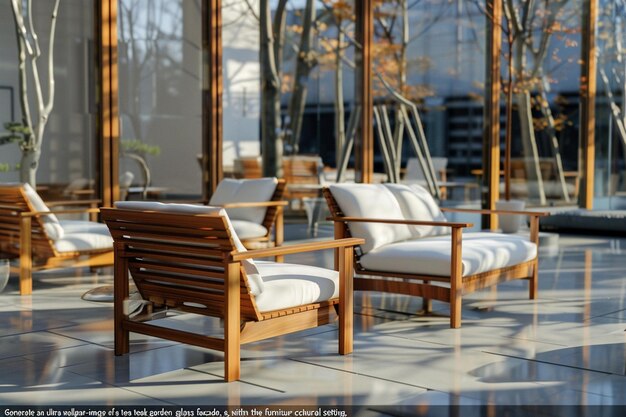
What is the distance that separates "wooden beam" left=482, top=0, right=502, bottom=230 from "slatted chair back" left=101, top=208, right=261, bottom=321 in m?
8.08

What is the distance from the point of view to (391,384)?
3730 mm

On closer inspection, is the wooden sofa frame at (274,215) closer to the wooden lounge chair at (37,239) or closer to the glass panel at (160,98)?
the wooden lounge chair at (37,239)

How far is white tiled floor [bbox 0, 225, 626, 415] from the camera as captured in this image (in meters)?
3.54

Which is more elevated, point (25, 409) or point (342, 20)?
point (342, 20)

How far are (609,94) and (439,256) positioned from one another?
8209 millimetres

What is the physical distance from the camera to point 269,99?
966 cm

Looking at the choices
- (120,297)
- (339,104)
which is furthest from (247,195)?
(120,297)

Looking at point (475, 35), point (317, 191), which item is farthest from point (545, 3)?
point (317, 191)

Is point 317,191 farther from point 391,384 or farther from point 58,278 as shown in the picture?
point 391,384

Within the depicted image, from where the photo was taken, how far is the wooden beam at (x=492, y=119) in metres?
11.6

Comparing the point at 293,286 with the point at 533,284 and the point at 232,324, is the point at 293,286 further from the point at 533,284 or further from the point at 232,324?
the point at 533,284

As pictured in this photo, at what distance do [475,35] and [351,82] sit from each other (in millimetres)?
2169

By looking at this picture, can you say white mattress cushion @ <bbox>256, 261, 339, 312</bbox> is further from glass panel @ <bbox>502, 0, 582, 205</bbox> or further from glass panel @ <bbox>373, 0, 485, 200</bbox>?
glass panel @ <bbox>502, 0, 582, 205</bbox>

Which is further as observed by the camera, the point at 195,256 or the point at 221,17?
the point at 221,17
